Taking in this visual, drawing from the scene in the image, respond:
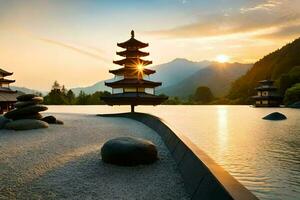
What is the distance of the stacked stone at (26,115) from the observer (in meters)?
22.7

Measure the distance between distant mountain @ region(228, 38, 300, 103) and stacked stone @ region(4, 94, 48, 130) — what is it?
134657 mm

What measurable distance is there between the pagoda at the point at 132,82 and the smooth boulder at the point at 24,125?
16.0 m

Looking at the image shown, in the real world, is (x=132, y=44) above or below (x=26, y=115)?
above

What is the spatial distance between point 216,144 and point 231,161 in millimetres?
8053

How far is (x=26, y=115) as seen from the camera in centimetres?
2502

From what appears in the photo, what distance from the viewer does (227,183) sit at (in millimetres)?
6371

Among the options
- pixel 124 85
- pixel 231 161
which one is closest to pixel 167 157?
pixel 231 161

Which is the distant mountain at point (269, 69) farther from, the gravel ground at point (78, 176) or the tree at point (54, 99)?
the gravel ground at point (78, 176)

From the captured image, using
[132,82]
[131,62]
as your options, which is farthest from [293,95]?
[132,82]

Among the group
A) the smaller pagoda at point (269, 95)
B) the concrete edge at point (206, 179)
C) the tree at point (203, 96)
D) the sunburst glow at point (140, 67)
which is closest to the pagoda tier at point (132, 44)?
the sunburst glow at point (140, 67)

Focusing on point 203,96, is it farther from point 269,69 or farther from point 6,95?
point 6,95

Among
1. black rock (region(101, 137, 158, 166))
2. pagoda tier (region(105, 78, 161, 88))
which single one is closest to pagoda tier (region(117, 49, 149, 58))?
pagoda tier (region(105, 78, 161, 88))

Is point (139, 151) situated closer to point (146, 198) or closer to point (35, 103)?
point (146, 198)

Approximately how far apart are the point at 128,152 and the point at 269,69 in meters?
173
